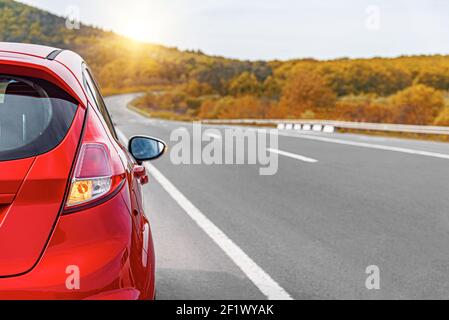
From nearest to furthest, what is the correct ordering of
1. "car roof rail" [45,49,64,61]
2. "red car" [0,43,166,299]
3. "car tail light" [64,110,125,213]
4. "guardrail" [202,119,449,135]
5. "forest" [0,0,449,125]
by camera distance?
"red car" [0,43,166,299] < "car tail light" [64,110,125,213] < "car roof rail" [45,49,64,61] < "guardrail" [202,119,449,135] < "forest" [0,0,449,125]

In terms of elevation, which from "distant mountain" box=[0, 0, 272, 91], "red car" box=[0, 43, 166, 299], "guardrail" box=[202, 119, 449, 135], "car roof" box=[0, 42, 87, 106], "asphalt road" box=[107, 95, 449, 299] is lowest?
"guardrail" box=[202, 119, 449, 135]

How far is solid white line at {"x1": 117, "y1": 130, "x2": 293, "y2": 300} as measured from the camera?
432cm

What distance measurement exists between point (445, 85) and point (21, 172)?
270ft

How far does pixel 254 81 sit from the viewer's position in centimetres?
10750

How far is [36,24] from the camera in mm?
138375

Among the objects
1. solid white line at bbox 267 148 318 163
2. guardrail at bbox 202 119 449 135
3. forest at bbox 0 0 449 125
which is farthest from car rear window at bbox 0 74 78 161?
forest at bbox 0 0 449 125

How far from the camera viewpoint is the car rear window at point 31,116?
2350 millimetres

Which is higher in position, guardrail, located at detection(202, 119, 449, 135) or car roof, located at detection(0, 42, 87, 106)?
car roof, located at detection(0, 42, 87, 106)

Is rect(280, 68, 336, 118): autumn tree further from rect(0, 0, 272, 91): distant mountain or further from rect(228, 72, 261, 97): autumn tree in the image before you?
rect(0, 0, 272, 91): distant mountain

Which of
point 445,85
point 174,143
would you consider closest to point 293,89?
point 445,85

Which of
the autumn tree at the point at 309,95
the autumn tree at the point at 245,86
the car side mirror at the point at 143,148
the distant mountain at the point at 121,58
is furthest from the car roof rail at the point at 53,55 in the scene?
the distant mountain at the point at 121,58

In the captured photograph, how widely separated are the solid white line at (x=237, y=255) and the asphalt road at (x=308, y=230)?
0.03m

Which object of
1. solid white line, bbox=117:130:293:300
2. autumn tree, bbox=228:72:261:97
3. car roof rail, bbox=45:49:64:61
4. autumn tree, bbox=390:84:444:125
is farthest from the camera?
autumn tree, bbox=228:72:261:97

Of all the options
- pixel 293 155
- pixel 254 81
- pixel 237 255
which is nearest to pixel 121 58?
pixel 254 81
